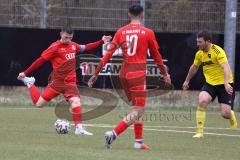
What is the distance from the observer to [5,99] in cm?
2281

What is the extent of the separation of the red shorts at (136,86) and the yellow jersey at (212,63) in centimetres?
290

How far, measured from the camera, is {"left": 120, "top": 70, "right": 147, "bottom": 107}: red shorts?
448 inches

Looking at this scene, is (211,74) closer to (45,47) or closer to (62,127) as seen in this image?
(62,127)

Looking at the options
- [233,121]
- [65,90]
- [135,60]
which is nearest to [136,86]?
[135,60]

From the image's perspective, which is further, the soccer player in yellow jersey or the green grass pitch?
the soccer player in yellow jersey

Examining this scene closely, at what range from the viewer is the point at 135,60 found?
11.4 metres

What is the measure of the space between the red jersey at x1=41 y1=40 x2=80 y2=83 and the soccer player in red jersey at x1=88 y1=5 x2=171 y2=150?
308 cm

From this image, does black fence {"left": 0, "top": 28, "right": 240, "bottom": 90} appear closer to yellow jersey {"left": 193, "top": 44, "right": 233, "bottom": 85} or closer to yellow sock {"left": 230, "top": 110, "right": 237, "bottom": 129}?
yellow sock {"left": 230, "top": 110, "right": 237, "bottom": 129}

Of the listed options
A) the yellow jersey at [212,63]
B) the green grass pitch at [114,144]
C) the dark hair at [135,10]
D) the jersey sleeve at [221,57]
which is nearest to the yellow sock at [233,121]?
the green grass pitch at [114,144]

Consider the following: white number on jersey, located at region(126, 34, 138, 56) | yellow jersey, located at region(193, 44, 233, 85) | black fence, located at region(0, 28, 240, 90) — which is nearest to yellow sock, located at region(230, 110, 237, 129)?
yellow jersey, located at region(193, 44, 233, 85)

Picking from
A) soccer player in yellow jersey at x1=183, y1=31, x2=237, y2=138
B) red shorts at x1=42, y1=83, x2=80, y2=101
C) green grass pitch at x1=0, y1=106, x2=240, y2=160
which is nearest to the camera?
Answer: green grass pitch at x1=0, y1=106, x2=240, y2=160

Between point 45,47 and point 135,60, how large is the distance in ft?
37.1

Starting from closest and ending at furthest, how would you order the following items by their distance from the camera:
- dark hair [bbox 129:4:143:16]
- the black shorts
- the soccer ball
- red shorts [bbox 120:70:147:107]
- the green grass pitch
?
the green grass pitch → dark hair [bbox 129:4:143:16] → red shorts [bbox 120:70:147:107] → the soccer ball → the black shorts

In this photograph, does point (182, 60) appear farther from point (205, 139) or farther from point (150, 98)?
point (205, 139)
